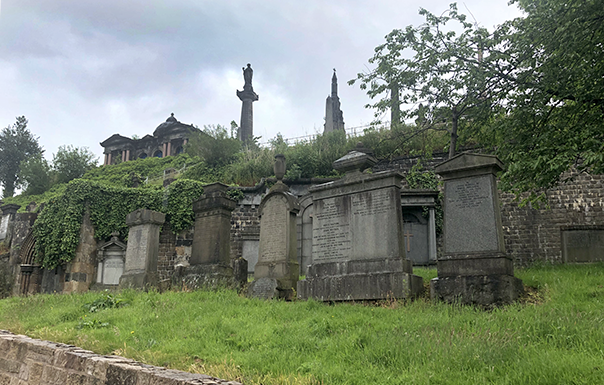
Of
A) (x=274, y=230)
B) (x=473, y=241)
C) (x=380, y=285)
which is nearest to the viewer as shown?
(x=473, y=241)

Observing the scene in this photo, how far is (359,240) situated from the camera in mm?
8742

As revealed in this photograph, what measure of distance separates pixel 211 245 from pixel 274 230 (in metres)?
1.78

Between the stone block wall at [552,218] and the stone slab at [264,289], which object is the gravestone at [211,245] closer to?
the stone slab at [264,289]

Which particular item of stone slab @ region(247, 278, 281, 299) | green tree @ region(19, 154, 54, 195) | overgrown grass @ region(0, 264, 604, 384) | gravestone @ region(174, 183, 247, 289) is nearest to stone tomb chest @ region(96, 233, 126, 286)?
gravestone @ region(174, 183, 247, 289)

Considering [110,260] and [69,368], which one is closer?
[69,368]

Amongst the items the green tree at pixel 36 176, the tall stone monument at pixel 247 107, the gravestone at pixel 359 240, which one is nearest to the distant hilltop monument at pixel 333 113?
the tall stone monument at pixel 247 107

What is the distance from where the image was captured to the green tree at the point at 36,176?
119ft

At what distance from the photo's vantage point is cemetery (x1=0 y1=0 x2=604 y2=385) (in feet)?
14.2

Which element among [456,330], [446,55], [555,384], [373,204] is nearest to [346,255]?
[373,204]

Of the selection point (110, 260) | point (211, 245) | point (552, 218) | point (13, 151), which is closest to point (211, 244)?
point (211, 245)

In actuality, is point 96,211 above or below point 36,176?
below

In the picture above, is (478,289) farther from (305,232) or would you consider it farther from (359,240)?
(305,232)

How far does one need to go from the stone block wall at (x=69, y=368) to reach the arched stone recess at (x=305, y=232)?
11.5m

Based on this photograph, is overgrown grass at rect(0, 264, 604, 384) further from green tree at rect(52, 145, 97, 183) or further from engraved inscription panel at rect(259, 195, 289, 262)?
green tree at rect(52, 145, 97, 183)
